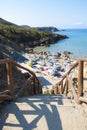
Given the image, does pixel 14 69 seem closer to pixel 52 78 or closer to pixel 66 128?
pixel 66 128

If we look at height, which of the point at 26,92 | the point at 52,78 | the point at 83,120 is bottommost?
the point at 52,78

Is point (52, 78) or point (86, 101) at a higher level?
point (86, 101)

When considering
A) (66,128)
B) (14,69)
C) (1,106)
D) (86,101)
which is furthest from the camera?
(14,69)

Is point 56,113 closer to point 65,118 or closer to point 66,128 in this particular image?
point 65,118

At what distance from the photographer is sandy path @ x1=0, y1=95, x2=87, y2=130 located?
15.6 ft

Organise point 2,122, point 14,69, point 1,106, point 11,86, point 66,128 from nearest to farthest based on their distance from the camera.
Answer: point 66,128 < point 2,122 < point 1,106 < point 11,86 < point 14,69

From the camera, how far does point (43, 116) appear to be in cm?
508

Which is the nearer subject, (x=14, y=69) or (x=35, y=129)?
(x=35, y=129)

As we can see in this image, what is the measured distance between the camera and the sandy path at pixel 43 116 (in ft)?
15.6

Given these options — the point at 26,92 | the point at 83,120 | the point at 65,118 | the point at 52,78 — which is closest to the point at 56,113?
the point at 65,118

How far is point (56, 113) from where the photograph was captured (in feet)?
17.1

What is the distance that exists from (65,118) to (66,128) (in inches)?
14.8

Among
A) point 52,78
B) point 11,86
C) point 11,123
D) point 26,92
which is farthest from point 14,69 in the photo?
point 52,78

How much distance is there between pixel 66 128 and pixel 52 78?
2272 cm
